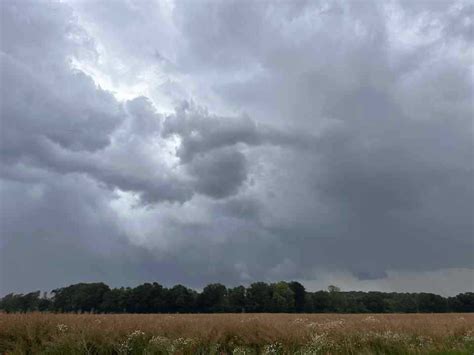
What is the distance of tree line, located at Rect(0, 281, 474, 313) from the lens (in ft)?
288

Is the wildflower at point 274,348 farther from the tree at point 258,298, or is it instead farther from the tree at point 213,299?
the tree at point 258,298

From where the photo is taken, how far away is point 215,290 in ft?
324

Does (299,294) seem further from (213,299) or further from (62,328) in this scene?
(62,328)

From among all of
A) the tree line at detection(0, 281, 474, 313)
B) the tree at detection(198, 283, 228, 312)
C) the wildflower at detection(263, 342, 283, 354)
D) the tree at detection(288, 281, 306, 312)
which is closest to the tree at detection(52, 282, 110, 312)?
the tree line at detection(0, 281, 474, 313)

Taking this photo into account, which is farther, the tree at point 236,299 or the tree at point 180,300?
the tree at point 236,299

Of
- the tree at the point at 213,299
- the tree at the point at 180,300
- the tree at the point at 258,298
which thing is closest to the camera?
the tree at the point at 180,300

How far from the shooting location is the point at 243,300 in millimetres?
98938

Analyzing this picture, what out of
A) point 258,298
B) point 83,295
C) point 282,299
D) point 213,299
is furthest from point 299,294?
point 83,295

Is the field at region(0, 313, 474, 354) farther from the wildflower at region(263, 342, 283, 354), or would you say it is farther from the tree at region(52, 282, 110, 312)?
the tree at region(52, 282, 110, 312)

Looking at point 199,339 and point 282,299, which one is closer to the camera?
point 199,339

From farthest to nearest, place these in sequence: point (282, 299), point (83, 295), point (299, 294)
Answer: point (299, 294) < point (282, 299) < point (83, 295)

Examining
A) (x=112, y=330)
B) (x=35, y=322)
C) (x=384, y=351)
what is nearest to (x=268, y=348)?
(x=384, y=351)

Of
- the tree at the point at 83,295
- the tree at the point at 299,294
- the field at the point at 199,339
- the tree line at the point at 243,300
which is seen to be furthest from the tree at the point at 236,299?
the field at the point at 199,339

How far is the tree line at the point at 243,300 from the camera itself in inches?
3455
